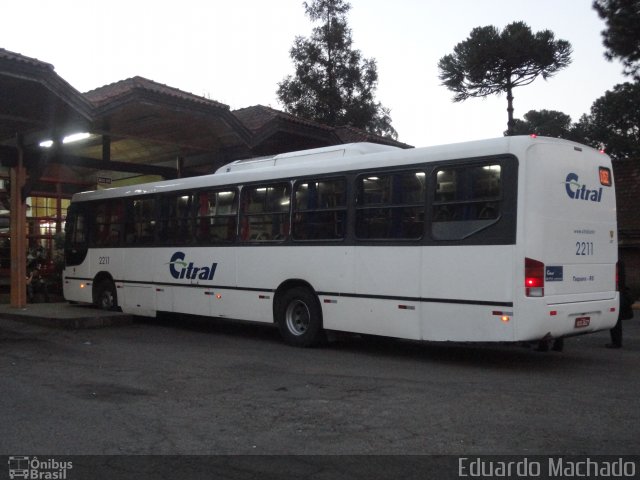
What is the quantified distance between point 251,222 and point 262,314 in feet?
5.11

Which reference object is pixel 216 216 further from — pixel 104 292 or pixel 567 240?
pixel 567 240

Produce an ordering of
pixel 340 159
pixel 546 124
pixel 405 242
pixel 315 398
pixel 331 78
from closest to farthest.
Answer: pixel 315 398
pixel 405 242
pixel 340 159
pixel 331 78
pixel 546 124

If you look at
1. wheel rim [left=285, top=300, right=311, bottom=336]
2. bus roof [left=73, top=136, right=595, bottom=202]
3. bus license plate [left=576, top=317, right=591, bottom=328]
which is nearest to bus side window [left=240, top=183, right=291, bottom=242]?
bus roof [left=73, top=136, right=595, bottom=202]

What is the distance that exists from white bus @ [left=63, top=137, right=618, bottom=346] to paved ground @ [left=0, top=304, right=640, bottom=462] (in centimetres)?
65

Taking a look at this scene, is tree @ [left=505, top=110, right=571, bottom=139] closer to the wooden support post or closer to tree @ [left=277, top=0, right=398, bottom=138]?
tree @ [left=277, top=0, right=398, bottom=138]

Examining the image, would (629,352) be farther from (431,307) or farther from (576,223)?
(431,307)

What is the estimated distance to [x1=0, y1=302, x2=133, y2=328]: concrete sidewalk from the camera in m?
13.4

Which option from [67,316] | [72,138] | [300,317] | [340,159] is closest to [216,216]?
[300,317]

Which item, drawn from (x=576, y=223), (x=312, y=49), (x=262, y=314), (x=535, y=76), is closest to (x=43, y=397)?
(x=262, y=314)

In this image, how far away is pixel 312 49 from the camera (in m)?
44.3

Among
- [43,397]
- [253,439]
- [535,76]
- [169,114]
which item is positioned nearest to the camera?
[253,439]

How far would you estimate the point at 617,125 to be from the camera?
5391 cm

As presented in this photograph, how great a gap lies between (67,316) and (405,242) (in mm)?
7414

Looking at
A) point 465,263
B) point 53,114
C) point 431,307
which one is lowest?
point 431,307
